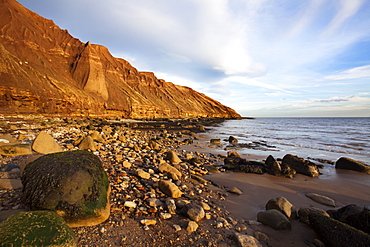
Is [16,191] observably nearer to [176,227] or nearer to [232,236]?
[176,227]

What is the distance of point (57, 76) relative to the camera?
44625 mm

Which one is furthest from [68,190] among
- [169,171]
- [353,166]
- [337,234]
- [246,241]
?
[353,166]

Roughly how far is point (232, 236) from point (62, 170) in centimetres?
328

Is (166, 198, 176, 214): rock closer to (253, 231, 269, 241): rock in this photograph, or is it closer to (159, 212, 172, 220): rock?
(159, 212, 172, 220): rock

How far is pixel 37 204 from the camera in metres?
2.89

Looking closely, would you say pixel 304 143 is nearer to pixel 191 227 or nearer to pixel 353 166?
pixel 353 166

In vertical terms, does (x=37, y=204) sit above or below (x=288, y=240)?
above

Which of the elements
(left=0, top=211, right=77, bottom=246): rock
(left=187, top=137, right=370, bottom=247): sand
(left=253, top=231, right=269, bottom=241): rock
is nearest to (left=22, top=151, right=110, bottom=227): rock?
(left=0, top=211, right=77, bottom=246): rock

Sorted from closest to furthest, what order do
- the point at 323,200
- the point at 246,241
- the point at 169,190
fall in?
the point at 246,241
the point at 169,190
the point at 323,200

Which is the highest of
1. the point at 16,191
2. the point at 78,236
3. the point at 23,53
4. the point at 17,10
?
the point at 17,10

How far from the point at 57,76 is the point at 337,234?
2195 inches

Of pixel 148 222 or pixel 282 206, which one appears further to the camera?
pixel 282 206

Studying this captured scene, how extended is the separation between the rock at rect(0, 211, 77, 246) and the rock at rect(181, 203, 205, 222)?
202 centimetres

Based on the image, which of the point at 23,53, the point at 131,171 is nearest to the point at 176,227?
the point at 131,171
